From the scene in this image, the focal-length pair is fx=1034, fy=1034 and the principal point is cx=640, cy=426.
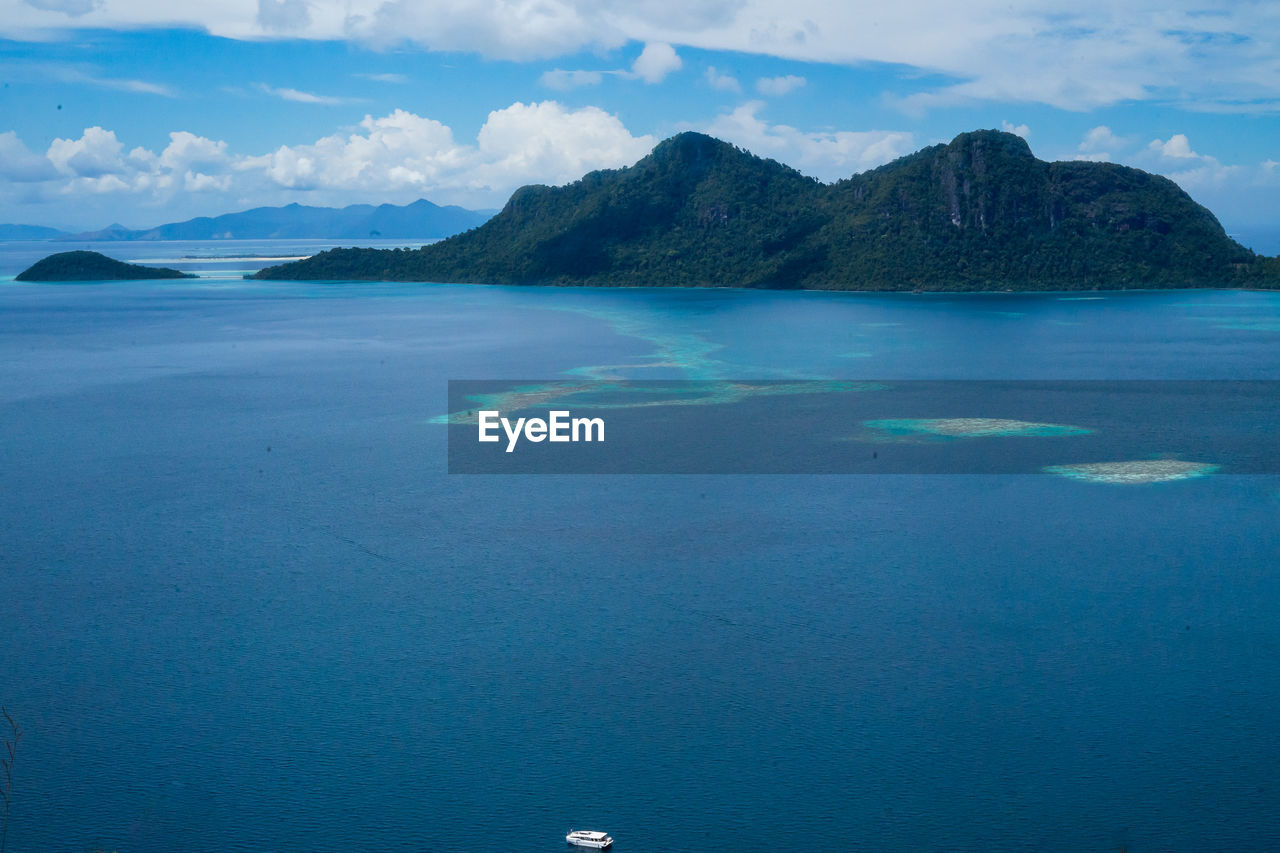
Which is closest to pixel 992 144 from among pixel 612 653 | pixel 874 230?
pixel 874 230

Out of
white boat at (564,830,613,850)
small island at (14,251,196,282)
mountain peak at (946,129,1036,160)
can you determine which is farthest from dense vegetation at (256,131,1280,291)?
white boat at (564,830,613,850)

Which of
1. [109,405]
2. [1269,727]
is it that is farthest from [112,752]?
[109,405]

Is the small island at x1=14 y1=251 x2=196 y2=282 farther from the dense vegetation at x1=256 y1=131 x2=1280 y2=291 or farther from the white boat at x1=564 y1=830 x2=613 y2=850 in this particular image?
the white boat at x1=564 y1=830 x2=613 y2=850

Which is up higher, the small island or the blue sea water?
the small island

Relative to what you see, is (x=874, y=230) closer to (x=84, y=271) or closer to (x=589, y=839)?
(x=84, y=271)

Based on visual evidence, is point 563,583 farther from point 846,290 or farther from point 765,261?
point 765,261

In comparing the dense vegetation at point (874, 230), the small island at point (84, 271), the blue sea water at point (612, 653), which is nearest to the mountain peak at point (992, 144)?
the dense vegetation at point (874, 230)
